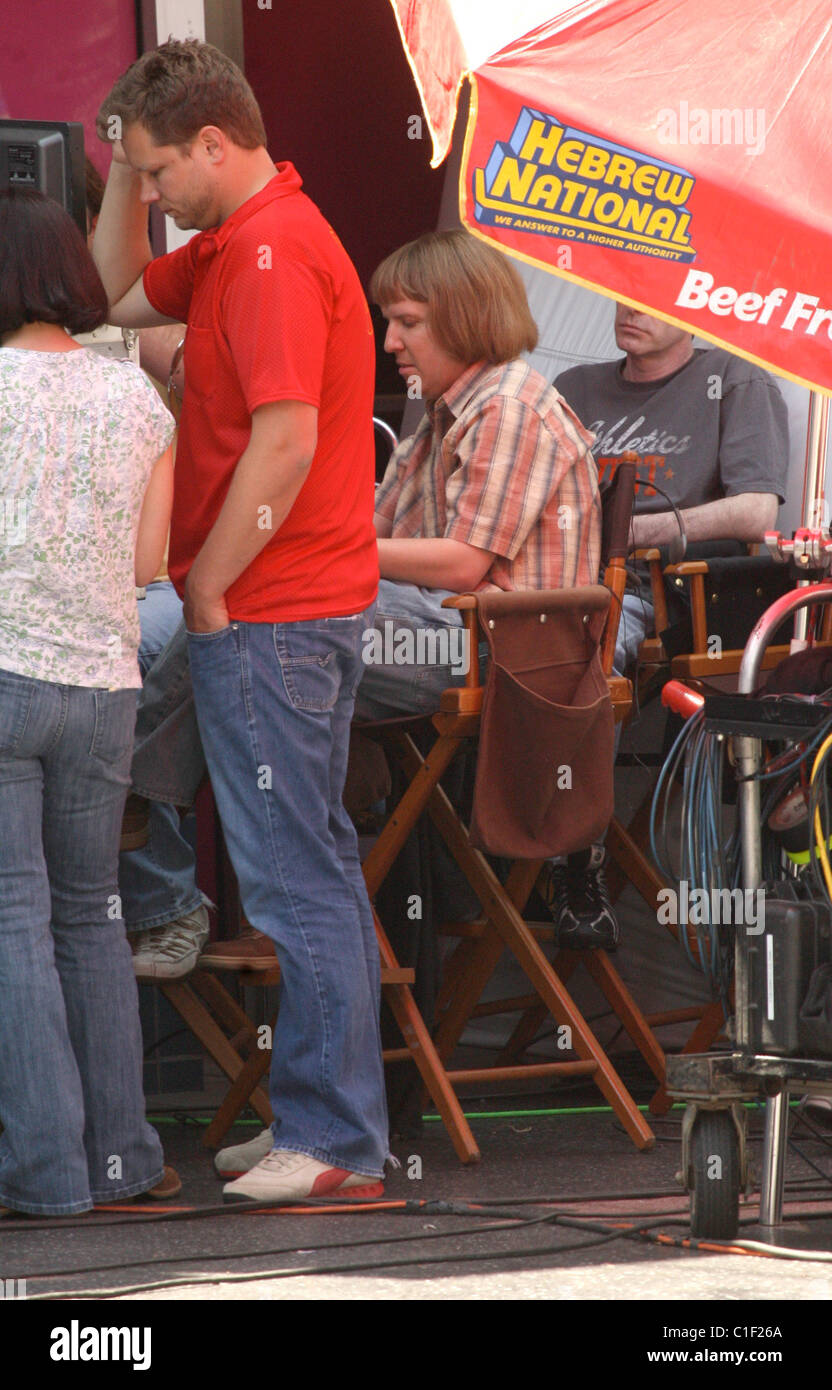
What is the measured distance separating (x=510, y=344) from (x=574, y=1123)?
5.60 feet

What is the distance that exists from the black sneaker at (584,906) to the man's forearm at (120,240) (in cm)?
155

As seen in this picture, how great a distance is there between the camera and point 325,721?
3457mm

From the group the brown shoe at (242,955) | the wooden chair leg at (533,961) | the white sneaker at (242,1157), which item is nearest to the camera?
the white sneaker at (242,1157)

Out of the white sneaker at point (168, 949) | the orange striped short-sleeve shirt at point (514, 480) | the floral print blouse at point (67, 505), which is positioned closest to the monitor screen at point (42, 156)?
the floral print blouse at point (67, 505)

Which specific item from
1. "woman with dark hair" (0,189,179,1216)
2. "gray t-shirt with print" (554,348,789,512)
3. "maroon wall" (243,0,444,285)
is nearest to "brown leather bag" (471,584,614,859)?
"woman with dark hair" (0,189,179,1216)

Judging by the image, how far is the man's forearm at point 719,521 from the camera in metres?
4.80

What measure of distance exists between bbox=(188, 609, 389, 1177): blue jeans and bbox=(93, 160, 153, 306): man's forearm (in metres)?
0.84

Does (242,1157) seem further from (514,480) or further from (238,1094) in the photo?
(514,480)

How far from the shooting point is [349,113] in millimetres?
7145

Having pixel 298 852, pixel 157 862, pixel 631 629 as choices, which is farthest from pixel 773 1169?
pixel 631 629

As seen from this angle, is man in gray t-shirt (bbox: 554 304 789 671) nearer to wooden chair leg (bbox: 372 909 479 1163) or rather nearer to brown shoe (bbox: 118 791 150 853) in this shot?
wooden chair leg (bbox: 372 909 479 1163)

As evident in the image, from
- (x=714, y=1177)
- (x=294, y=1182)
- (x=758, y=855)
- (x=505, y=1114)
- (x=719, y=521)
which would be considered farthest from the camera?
(x=719, y=521)

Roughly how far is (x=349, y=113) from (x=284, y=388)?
164 inches

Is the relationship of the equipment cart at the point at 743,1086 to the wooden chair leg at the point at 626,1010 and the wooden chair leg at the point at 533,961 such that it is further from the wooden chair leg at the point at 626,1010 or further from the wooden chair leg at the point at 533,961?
the wooden chair leg at the point at 626,1010
